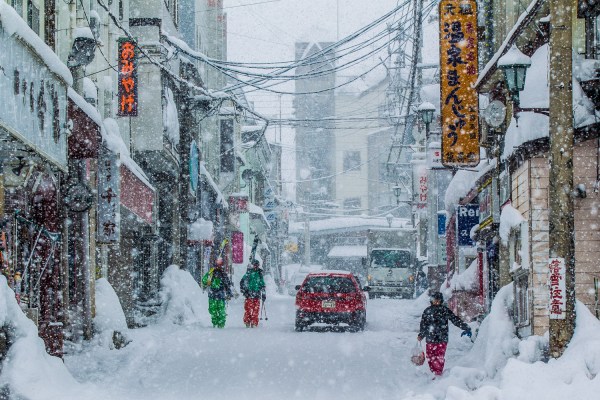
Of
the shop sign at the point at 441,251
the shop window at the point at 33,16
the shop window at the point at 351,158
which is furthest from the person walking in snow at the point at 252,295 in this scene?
the shop window at the point at 351,158

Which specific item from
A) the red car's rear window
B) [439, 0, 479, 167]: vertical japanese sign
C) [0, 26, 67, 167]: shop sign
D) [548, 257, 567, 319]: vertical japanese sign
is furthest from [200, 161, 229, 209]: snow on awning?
[548, 257, 567, 319]: vertical japanese sign

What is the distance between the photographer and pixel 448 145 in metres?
21.1

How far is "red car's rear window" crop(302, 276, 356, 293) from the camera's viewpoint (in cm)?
2500

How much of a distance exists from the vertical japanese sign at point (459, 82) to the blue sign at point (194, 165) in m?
14.7

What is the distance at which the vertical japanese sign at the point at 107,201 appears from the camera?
20.9 m

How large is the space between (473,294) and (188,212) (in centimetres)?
A: 1250

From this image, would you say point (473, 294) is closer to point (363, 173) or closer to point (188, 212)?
point (188, 212)

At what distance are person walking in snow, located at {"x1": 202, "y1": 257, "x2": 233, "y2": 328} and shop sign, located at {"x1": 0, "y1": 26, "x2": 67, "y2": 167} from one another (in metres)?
9.21

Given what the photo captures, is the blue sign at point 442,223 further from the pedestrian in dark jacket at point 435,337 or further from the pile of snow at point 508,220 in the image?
the pedestrian in dark jacket at point 435,337

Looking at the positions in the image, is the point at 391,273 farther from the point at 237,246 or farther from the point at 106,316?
the point at 106,316

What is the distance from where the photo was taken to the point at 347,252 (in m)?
73.7

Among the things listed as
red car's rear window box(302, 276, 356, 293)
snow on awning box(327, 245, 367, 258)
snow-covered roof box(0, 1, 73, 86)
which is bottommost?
snow on awning box(327, 245, 367, 258)

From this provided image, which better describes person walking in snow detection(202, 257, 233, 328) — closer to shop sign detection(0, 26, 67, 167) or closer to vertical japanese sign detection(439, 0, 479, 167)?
vertical japanese sign detection(439, 0, 479, 167)

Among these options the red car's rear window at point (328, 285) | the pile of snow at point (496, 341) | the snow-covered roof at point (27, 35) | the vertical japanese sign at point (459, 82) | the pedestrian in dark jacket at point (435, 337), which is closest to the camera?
the snow-covered roof at point (27, 35)
